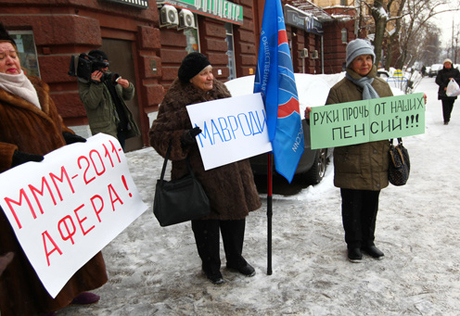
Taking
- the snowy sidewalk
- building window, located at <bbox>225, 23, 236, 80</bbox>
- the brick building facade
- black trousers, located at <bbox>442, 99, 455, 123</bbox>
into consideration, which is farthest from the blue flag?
building window, located at <bbox>225, 23, 236, 80</bbox>

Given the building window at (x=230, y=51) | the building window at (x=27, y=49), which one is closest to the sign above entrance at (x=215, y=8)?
the building window at (x=230, y=51)

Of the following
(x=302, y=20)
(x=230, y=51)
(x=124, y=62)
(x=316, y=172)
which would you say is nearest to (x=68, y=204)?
(x=316, y=172)

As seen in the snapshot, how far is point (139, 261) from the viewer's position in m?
3.30

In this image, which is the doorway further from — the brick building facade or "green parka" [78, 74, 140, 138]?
"green parka" [78, 74, 140, 138]

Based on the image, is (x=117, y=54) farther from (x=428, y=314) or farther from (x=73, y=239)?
(x=428, y=314)

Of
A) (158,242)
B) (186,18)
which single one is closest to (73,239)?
(158,242)

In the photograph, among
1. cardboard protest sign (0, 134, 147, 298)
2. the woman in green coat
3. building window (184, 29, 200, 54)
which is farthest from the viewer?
building window (184, 29, 200, 54)

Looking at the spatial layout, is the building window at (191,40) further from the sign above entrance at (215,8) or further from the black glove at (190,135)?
the black glove at (190,135)

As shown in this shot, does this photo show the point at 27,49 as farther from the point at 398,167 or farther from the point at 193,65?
the point at 398,167

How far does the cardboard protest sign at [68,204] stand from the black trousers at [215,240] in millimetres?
462

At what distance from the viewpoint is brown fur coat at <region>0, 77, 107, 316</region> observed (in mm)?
2125

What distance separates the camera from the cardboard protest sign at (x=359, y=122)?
2.95 meters

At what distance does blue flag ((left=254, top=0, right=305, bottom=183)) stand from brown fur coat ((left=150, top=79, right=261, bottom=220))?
364 millimetres

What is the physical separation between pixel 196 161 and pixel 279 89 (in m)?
0.79
